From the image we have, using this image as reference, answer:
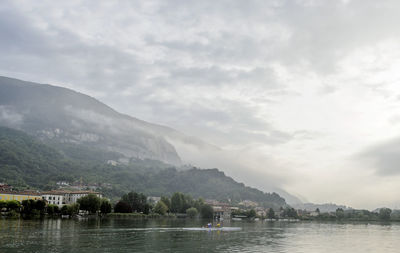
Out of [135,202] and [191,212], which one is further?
[191,212]

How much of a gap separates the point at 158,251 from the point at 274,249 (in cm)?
1843

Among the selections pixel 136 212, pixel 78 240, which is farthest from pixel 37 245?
pixel 136 212

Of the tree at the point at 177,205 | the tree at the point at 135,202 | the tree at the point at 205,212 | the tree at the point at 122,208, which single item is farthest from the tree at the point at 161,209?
the tree at the point at 205,212

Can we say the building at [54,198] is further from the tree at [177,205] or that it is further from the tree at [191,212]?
the tree at [191,212]

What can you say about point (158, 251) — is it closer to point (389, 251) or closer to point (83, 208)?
point (389, 251)

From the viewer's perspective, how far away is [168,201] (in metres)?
178

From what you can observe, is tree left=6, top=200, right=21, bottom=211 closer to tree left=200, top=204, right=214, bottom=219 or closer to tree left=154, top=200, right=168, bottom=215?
tree left=154, top=200, right=168, bottom=215

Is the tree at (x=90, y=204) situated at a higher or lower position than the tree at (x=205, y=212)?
higher

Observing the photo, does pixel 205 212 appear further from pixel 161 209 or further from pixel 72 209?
pixel 72 209

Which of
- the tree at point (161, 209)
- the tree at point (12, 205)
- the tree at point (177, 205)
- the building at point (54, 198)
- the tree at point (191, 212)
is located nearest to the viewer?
the tree at point (12, 205)

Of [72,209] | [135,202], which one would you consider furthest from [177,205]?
[72,209]

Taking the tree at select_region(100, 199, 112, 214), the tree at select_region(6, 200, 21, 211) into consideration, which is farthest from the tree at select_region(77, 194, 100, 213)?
the tree at select_region(6, 200, 21, 211)

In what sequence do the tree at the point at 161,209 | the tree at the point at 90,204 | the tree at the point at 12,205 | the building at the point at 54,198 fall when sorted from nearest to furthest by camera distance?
the tree at the point at 12,205 → the tree at the point at 90,204 → the tree at the point at 161,209 → the building at the point at 54,198

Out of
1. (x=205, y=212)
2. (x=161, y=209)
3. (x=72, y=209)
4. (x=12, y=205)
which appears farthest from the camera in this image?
(x=205, y=212)
